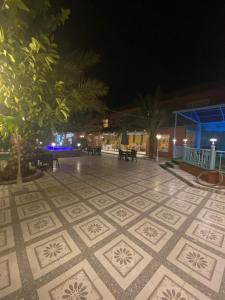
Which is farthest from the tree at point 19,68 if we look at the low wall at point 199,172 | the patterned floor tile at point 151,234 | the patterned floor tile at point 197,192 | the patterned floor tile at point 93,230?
the low wall at point 199,172

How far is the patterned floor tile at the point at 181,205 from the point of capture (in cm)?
413

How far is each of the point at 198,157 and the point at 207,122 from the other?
181 inches

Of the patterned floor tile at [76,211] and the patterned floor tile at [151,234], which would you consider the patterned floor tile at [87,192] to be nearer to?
the patterned floor tile at [76,211]

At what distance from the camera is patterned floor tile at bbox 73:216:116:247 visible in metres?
2.82

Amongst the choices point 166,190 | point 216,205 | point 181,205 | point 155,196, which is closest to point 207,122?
point 166,190

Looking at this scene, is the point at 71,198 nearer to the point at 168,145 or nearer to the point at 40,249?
the point at 40,249

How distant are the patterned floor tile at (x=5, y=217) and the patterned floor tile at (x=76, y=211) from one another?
1.16 m

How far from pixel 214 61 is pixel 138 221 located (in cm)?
1856

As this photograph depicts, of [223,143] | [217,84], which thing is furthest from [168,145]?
[217,84]

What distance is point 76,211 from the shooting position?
12.9 ft

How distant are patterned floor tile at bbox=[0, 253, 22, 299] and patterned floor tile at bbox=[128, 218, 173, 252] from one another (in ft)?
6.44

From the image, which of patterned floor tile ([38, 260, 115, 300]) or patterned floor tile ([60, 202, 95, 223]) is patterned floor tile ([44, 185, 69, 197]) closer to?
patterned floor tile ([60, 202, 95, 223])

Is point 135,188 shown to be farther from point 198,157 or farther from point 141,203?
point 198,157

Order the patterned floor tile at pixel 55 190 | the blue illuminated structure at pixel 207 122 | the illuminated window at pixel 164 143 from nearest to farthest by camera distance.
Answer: the patterned floor tile at pixel 55 190
the blue illuminated structure at pixel 207 122
the illuminated window at pixel 164 143
